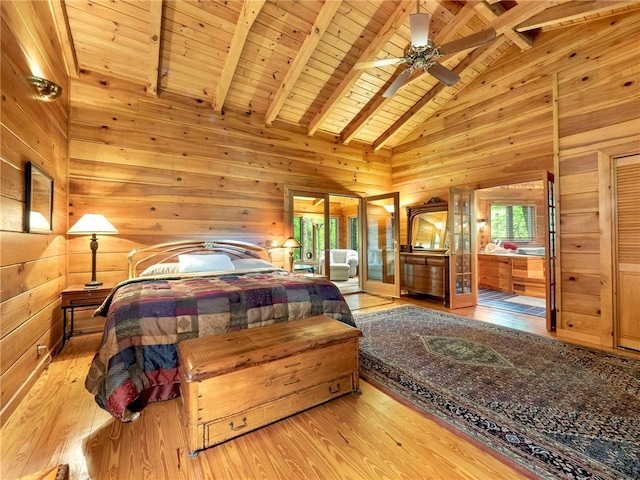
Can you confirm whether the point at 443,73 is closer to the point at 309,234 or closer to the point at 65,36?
the point at 65,36

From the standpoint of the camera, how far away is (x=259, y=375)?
175cm

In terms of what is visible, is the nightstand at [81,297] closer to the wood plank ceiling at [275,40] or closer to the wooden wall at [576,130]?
the wood plank ceiling at [275,40]

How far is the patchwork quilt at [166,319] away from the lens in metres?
1.90

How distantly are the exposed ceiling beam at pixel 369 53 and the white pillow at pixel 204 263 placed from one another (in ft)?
9.58

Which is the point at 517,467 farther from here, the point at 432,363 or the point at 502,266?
the point at 502,266

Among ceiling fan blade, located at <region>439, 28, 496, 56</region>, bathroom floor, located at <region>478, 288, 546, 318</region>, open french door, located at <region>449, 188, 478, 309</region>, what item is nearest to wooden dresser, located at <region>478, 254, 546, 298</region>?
bathroom floor, located at <region>478, 288, 546, 318</region>

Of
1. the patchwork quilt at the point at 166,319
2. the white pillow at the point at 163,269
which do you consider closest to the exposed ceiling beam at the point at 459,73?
the patchwork quilt at the point at 166,319

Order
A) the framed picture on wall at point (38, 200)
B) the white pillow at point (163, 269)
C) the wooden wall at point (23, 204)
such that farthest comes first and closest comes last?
the white pillow at point (163, 269), the framed picture on wall at point (38, 200), the wooden wall at point (23, 204)

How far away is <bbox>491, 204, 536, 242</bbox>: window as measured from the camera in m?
7.81

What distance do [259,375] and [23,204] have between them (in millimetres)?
2182

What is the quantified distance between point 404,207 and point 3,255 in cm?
574

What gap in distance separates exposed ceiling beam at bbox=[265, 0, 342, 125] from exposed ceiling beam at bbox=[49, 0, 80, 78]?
2402 millimetres

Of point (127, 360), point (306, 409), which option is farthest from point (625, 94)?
point (127, 360)

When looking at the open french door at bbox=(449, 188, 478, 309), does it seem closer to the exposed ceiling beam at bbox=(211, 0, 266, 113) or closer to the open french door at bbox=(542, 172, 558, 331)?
the open french door at bbox=(542, 172, 558, 331)
